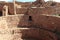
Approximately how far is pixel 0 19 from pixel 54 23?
18.2 feet

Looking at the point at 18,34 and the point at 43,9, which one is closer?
the point at 18,34

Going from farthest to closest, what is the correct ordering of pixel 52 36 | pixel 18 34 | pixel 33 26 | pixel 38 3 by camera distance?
1. pixel 38 3
2. pixel 33 26
3. pixel 18 34
4. pixel 52 36

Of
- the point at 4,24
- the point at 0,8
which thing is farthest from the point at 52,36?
the point at 0,8

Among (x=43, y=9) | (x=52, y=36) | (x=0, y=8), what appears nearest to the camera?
(x=52, y=36)

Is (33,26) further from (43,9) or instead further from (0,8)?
(0,8)

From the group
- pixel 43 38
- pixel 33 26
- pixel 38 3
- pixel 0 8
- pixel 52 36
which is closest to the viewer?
pixel 52 36

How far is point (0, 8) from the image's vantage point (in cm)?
2062

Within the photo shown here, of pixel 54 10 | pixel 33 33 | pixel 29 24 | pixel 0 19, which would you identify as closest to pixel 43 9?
pixel 54 10

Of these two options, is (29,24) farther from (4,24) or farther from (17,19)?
(4,24)

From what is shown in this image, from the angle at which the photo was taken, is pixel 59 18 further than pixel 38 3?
No

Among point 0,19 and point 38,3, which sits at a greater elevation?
point 38,3

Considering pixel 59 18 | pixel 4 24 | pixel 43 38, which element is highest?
pixel 59 18

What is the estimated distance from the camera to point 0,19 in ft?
49.6

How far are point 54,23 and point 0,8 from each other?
1012 cm
